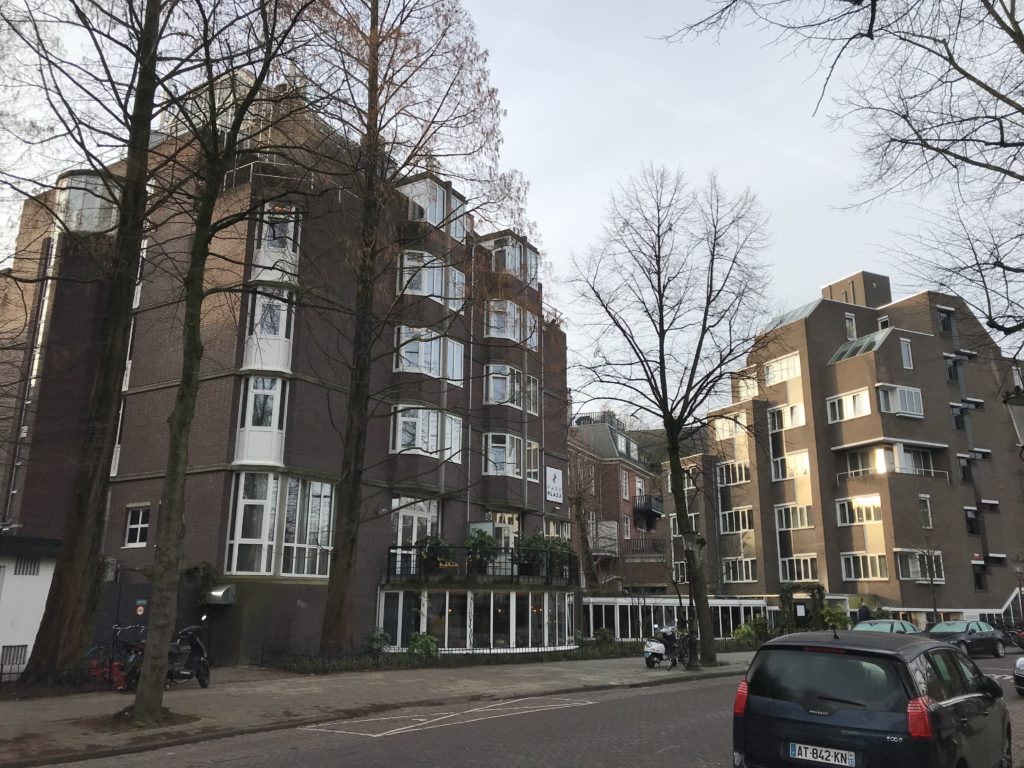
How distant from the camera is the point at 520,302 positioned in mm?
20453

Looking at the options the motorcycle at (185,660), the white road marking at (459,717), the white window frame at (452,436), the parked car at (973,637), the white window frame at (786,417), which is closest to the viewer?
the white road marking at (459,717)

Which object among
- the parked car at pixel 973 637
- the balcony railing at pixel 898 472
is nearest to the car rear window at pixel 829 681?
the parked car at pixel 973 637

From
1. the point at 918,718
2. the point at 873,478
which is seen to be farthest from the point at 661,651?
the point at 873,478

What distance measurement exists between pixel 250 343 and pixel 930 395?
4224 centimetres

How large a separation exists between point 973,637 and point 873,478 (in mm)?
17351

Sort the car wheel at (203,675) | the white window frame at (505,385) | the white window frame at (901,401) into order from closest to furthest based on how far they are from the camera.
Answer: the car wheel at (203,675)
the white window frame at (505,385)
the white window frame at (901,401)

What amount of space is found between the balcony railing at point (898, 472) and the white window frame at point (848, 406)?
3.23 m

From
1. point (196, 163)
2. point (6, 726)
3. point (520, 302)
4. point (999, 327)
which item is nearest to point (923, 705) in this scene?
point (999, 327)

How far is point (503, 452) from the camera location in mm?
30344

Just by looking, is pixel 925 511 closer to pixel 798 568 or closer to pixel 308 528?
pixel 798 568

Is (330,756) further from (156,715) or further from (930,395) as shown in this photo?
(930,395)

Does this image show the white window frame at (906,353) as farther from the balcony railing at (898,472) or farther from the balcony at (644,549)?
the balcony at (644,549)

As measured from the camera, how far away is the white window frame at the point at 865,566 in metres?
44.8

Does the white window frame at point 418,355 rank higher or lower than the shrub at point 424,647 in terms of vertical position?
higher
